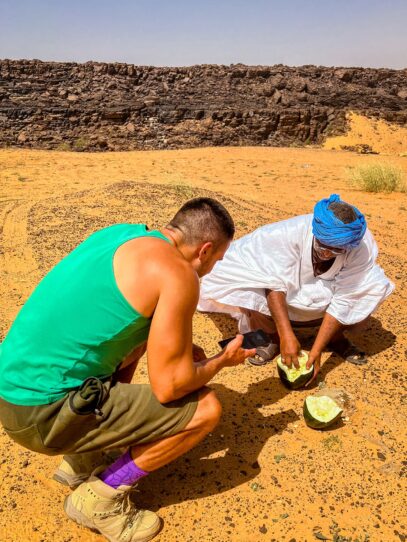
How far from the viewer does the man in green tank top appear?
5.73 feet

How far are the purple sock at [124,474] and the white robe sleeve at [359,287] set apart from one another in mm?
1679

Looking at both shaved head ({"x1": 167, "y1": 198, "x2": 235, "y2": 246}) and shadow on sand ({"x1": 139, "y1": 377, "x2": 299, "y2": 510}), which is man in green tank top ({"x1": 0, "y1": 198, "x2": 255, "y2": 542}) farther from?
shadow on sand ({"x1": 139, "y1": 377, "x2": 299, "y2": 510})

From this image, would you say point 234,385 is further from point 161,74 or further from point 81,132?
point 161,74

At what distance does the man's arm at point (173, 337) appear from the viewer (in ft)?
5.63

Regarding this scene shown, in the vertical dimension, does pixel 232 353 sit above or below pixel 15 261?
above

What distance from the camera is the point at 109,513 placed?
6.60 ft

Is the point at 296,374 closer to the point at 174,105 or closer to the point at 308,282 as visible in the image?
the point at 308,282

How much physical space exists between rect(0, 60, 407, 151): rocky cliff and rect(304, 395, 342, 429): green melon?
13674 millimetres

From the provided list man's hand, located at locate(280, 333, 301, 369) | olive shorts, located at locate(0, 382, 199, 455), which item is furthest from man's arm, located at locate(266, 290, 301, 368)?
olive shorts, located at locate(0, 382, 199, 455)

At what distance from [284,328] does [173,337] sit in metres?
1.42

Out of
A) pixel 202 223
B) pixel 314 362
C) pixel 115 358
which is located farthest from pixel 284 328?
pixel 115 358

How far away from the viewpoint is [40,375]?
180cm

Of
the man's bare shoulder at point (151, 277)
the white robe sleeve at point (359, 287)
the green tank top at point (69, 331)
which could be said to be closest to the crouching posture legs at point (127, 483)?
the green tank top at point (69, 331)

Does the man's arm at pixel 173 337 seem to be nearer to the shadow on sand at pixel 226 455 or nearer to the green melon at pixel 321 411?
the shadow on sand at pixel 226 455
